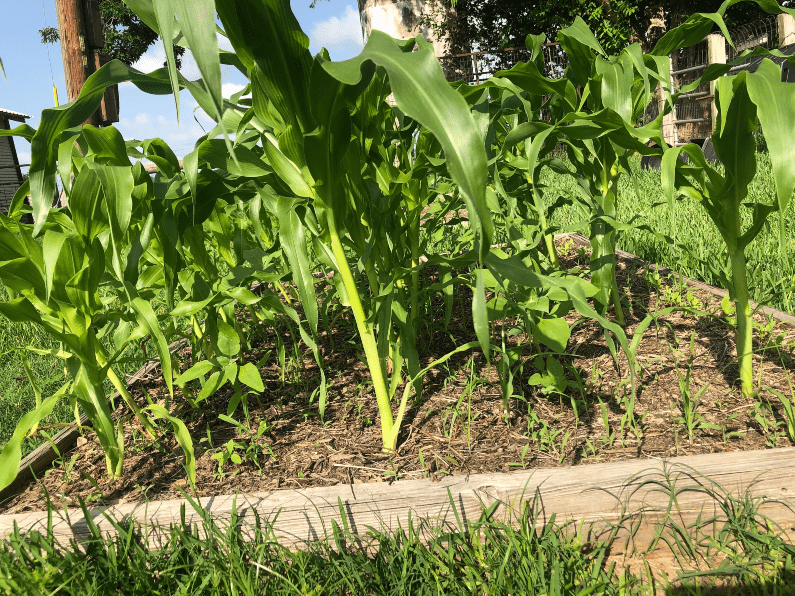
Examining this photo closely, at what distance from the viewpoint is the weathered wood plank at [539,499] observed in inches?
41.4

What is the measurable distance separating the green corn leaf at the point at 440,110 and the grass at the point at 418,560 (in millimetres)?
573

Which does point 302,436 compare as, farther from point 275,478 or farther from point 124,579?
point 124,579

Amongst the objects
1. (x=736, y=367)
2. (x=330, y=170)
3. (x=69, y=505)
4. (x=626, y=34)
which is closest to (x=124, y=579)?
(x=69, y=505)

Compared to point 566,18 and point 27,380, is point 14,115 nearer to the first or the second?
point 566,18

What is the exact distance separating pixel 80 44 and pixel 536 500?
4854 millimetres

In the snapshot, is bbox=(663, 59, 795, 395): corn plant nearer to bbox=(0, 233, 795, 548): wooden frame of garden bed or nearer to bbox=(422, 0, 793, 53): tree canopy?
bbox=(0, 233, 795, 548): wooden frame of garden bed

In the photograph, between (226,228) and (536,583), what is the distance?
1.48 meters

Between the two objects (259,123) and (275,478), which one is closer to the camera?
(259,123)

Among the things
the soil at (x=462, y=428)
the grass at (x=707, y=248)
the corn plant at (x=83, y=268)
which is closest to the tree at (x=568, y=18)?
the grass at (x=707, y=248)

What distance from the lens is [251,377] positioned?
130 centimetres

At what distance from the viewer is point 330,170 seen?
1.11m

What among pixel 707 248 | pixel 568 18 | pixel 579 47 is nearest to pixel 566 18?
pixel 568 18

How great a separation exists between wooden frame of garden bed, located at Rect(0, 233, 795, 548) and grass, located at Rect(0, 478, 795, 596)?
0.02 m

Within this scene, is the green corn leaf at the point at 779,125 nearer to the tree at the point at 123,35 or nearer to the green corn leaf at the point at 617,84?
the green corn leaf at the point at 617,84
